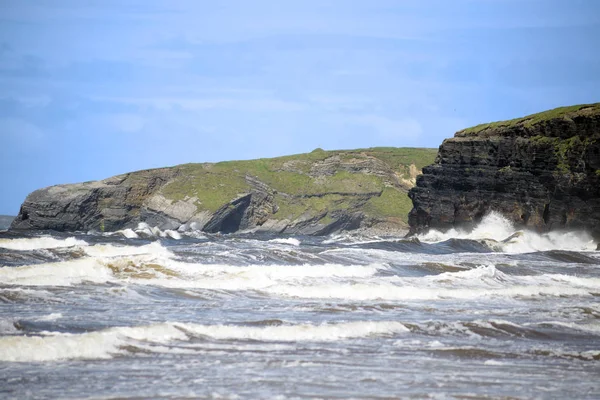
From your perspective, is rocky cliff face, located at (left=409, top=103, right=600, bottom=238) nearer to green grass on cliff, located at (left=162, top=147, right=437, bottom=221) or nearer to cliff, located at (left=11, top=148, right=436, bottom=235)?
cliff, located at (left=11, top=148, right=436, bottom=235)

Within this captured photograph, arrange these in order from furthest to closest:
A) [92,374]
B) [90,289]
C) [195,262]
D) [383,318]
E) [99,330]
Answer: [195,262] < [90,289] < [383,318] < [99,330] < [92,374]

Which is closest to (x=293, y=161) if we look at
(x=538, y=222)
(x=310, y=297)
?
(x=538, y=222)

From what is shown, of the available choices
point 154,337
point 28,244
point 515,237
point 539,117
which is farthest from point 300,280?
point 539,117

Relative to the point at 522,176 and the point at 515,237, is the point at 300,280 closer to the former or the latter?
the point at 515,237

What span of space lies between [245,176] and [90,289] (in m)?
89.0

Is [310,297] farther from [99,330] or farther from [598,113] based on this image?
[598,113]

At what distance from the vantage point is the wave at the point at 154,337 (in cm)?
1258

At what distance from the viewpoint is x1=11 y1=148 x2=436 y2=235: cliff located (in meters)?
99.1

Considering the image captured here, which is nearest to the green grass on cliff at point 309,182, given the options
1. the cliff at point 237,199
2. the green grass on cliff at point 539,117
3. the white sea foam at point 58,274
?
the cliff at point 237,199

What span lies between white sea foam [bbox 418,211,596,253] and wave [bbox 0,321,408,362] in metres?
40.9

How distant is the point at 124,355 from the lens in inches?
504

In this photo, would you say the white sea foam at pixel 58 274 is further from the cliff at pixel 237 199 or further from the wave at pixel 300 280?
the cliff at pixel 237 199

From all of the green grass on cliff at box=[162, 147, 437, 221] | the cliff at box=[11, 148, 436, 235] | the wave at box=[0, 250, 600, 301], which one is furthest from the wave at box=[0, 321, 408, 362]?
the green grass on cliff at box=[162, 147, 437, 221]

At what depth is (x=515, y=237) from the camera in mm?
60219
